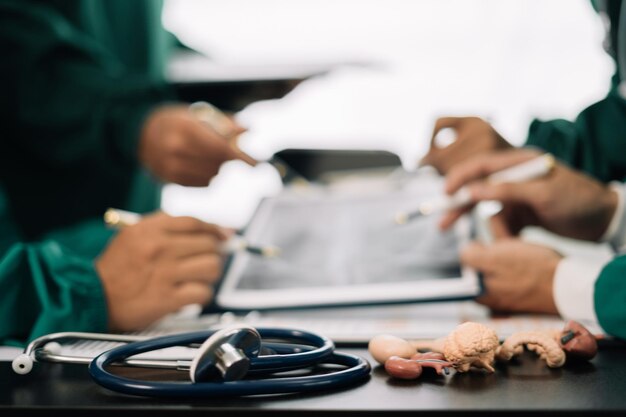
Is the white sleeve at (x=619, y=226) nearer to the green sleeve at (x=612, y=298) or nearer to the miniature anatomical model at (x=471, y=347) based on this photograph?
the green sleeve at (x=612, y=298)

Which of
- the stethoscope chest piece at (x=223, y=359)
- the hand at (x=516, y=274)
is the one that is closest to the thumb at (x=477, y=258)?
the hand at (x=516, y=274)

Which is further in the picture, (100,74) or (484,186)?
(100,74)

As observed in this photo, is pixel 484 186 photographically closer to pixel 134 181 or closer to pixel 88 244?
pixel 88 244

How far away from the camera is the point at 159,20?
4.09ft

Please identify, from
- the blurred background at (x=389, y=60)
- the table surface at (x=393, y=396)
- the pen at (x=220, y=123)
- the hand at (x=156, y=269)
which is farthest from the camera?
the blurred background at (x=389, y=60)

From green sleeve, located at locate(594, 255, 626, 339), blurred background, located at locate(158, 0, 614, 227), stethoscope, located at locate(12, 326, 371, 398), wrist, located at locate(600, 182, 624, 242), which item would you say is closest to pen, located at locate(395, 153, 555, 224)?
wrist, located at locate(600, 182, 624, 242)

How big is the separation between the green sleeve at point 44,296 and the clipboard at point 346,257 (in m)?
0.14

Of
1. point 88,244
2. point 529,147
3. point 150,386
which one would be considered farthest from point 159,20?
point 150,386

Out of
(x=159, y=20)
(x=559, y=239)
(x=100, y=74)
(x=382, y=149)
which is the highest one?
(x=159, y=20)

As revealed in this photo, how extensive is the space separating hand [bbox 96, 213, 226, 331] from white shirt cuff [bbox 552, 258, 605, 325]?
1.14 feet

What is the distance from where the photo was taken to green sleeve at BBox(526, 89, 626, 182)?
757 millimetres

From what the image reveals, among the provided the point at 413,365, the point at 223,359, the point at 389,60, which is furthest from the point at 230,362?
the point at 389,60

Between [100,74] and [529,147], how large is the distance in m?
0.68

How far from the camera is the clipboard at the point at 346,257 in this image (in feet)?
1.93
